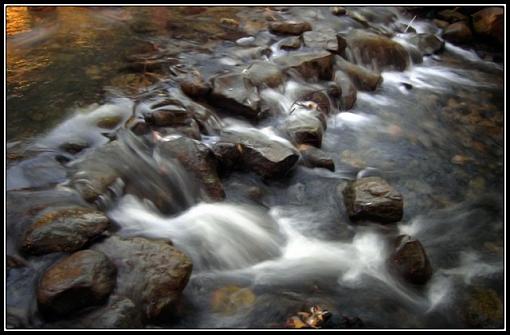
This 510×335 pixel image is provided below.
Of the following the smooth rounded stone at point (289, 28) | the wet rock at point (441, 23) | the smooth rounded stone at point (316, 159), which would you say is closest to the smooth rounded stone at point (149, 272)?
the smooth rounded stone at point (316, 159)

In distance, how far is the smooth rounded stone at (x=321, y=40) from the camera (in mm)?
8047

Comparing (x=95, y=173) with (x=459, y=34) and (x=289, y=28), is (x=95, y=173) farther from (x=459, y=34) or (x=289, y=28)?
(x=459, y=34)

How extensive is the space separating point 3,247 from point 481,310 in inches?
161

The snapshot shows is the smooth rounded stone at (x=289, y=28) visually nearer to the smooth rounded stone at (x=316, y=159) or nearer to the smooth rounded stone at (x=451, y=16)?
the smooth rounded stone at (x=316, y=159)

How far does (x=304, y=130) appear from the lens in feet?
18.9

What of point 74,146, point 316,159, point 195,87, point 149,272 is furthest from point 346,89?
point 149,272

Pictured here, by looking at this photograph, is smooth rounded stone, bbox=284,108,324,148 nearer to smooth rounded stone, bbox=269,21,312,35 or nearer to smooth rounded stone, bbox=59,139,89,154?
smooth rounded stone, bbox=59,139,89,154

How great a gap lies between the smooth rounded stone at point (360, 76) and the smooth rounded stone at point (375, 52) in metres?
0.62

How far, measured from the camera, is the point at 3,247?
340 centimetres

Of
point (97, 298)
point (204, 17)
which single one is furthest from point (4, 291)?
point (204, 17)

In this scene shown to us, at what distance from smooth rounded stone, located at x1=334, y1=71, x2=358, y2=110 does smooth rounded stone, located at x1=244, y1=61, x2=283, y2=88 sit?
1089 millimetres

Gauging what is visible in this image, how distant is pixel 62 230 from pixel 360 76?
19.7ft

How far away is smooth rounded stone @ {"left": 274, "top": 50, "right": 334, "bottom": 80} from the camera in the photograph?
725 cm

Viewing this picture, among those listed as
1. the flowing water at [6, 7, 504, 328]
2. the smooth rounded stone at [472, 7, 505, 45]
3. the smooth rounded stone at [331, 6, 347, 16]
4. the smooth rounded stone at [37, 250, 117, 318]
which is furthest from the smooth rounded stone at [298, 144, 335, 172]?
the smooth rounded stone at [472, 7, 505, 45]
